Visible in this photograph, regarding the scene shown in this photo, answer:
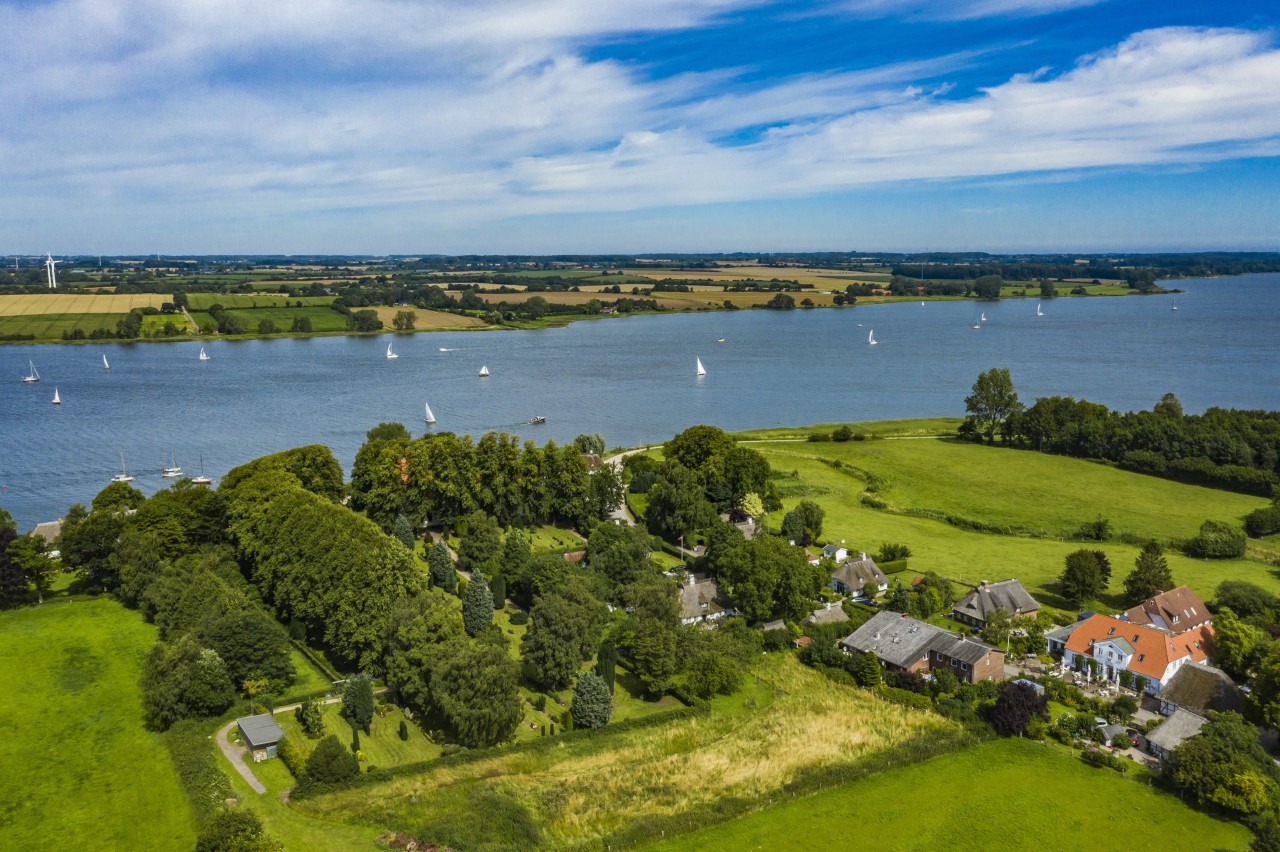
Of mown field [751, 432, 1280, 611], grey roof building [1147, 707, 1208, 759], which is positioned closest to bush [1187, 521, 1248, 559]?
mown field [751, 432, 1280, 611]

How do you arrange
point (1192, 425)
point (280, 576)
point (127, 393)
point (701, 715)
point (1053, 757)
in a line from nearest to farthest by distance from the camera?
point (1053, 757), point (701, 715), point (280, 576), point (1192, 425), point (127, 393)

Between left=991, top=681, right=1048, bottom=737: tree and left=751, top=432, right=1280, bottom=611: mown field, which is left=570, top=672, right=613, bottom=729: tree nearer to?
left=991, top=681, right=1048, bottom=737: tree

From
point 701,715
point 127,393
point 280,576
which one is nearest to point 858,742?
point 701,715

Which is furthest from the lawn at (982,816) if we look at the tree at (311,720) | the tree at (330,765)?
the tree at (311,720)

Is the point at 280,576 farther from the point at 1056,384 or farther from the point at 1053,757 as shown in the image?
the point at 1056,384

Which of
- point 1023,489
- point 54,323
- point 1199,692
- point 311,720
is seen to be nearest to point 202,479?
point 311,720
